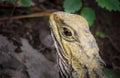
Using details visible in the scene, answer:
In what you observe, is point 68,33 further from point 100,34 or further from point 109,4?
point 100,34

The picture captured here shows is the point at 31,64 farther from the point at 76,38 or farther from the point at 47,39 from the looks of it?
the point at 76,38

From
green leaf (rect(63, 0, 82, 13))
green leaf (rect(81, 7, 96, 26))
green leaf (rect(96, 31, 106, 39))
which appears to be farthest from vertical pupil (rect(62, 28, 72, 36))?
green leaf (rect(96, 31, 106, 39))

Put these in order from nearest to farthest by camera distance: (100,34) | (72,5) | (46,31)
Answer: (72,5) < (46,31) < (100,34)

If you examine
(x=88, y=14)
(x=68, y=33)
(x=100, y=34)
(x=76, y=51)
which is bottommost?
(x=100, y=34)

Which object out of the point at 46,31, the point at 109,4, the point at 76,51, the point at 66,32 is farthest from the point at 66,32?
the point at 46,31

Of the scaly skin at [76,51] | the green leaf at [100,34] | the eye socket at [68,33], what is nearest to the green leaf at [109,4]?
the scaly skin at [76,51]

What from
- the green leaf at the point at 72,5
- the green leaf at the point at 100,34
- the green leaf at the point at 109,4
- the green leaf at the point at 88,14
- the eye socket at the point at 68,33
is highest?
the green leaf at the point at 72,5

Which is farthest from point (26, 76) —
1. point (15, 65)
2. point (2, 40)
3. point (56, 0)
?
point (56, 0)

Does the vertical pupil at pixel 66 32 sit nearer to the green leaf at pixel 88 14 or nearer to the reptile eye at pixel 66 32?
the reptile eye at pixel 66 32
